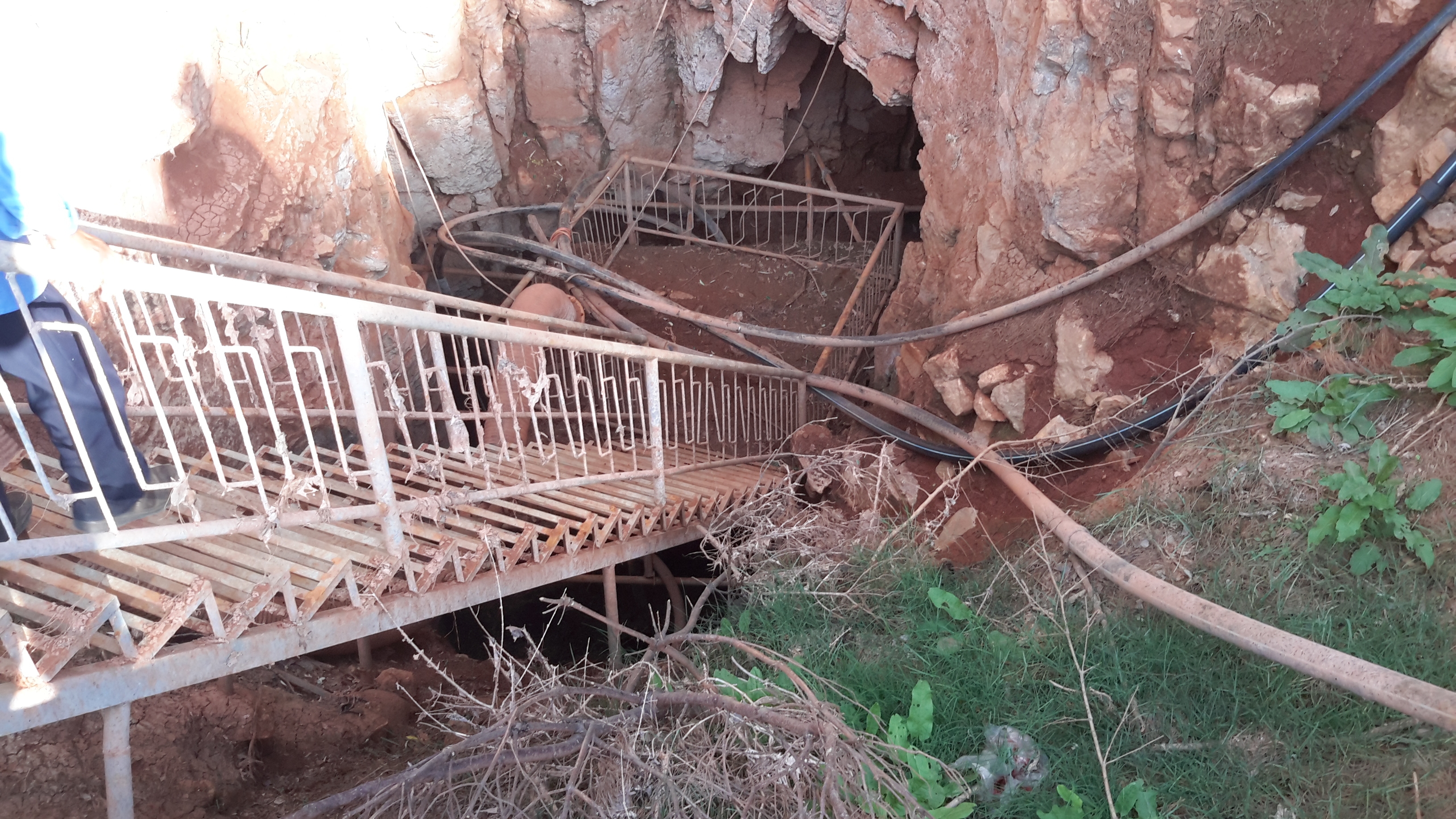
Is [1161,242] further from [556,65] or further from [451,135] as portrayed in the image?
[556,65]

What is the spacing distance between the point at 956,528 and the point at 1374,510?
1.98 metres

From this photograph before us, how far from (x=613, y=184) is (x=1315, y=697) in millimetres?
7797

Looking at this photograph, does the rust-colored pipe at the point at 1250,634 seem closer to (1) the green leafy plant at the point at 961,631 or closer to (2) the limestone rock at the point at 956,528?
(2) the limestone rock at the point at 956,528

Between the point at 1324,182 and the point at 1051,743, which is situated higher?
the point at 1324,182

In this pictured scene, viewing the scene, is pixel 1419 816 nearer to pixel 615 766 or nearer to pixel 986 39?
pixel 615 766

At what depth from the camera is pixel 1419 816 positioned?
2.20 m

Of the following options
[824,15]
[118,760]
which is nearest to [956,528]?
[118,760]


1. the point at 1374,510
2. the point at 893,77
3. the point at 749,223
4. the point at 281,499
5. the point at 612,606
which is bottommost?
the point at 612,606

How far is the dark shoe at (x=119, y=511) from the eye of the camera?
8.92 feet

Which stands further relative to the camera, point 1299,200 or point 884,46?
point 884,46

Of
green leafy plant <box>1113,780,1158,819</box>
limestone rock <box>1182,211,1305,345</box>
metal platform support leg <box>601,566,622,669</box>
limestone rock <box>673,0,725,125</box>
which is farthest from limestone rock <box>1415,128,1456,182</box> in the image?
limestone rock <box>673,0,725,125</box>

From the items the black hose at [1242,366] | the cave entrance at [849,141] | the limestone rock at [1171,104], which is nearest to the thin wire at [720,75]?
the cave entrance at [849,141]

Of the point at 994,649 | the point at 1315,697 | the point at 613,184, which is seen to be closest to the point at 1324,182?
the point at 1315,697

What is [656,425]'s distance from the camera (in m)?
4.05
